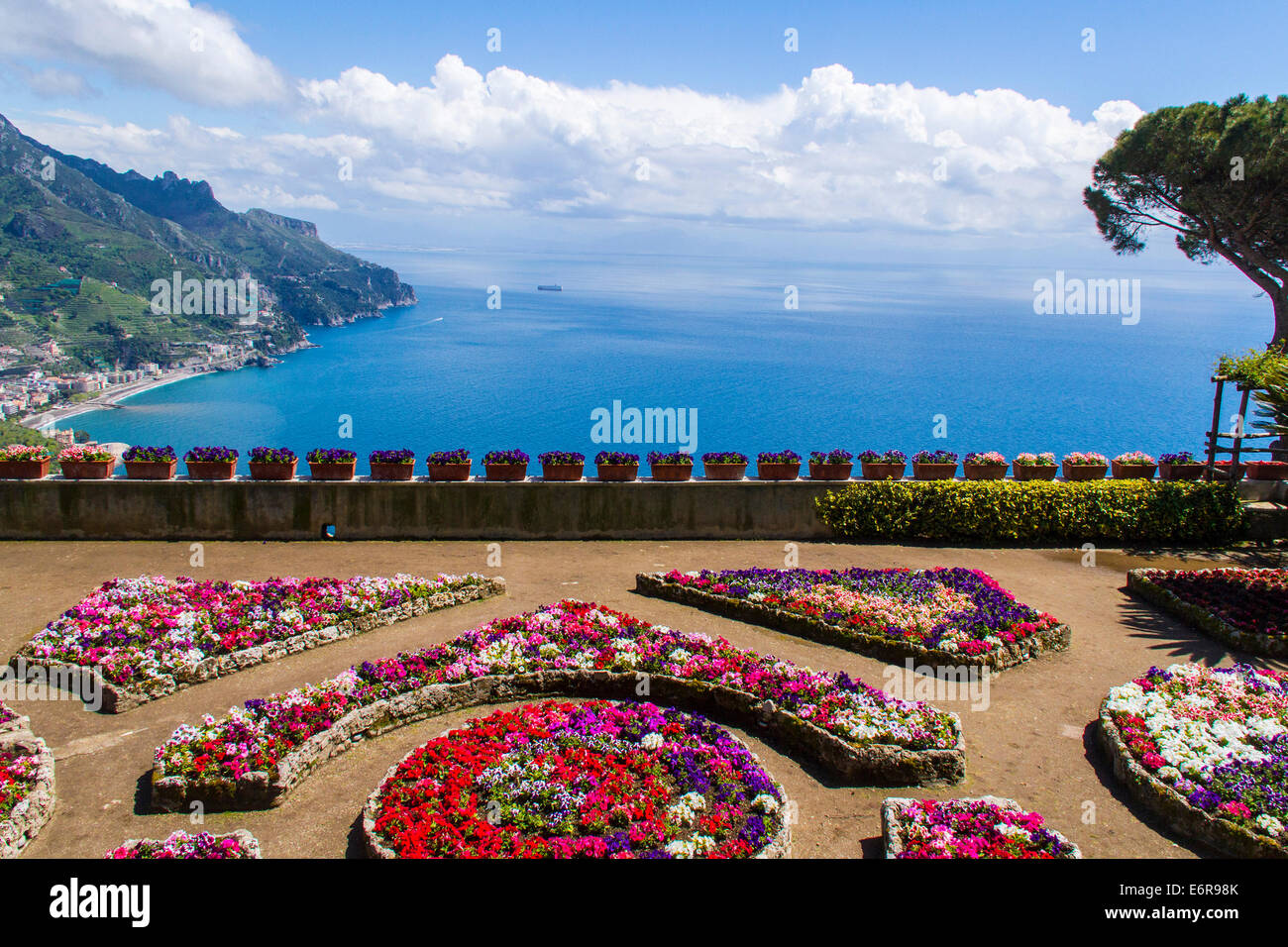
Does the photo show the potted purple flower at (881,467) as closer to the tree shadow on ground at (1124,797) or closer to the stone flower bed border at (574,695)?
the tree shadow on ground at (1124,797)

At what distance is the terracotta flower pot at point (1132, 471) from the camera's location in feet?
72.1

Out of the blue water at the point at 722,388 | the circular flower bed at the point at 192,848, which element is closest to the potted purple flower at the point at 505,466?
the circular flower bed at the point at 192,848

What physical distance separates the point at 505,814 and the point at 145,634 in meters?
7.45

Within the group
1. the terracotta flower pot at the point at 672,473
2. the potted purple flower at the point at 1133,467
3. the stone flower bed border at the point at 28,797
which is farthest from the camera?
the potted purple flower at the point at 1133,467

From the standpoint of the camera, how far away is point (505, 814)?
8781mm

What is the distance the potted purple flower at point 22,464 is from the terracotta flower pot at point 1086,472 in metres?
25.4

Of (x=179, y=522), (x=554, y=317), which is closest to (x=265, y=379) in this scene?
(x=554, y=317)

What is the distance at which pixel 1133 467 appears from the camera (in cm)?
2195

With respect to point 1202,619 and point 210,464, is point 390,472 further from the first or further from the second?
point 1202,619

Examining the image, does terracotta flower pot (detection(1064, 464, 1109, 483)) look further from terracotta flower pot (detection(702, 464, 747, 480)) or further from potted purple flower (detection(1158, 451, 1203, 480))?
terracotta flower pot (detection(702, 464, 747, 480))

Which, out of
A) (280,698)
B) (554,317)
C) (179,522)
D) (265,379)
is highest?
(554,317)

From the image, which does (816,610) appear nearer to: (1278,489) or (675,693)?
(675,693)

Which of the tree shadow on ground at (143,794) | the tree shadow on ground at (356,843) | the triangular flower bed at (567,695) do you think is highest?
the triangular flower bed at (567,695)

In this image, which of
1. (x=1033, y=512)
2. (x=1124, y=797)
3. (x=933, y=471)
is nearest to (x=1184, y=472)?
(x=1033, y=512)
